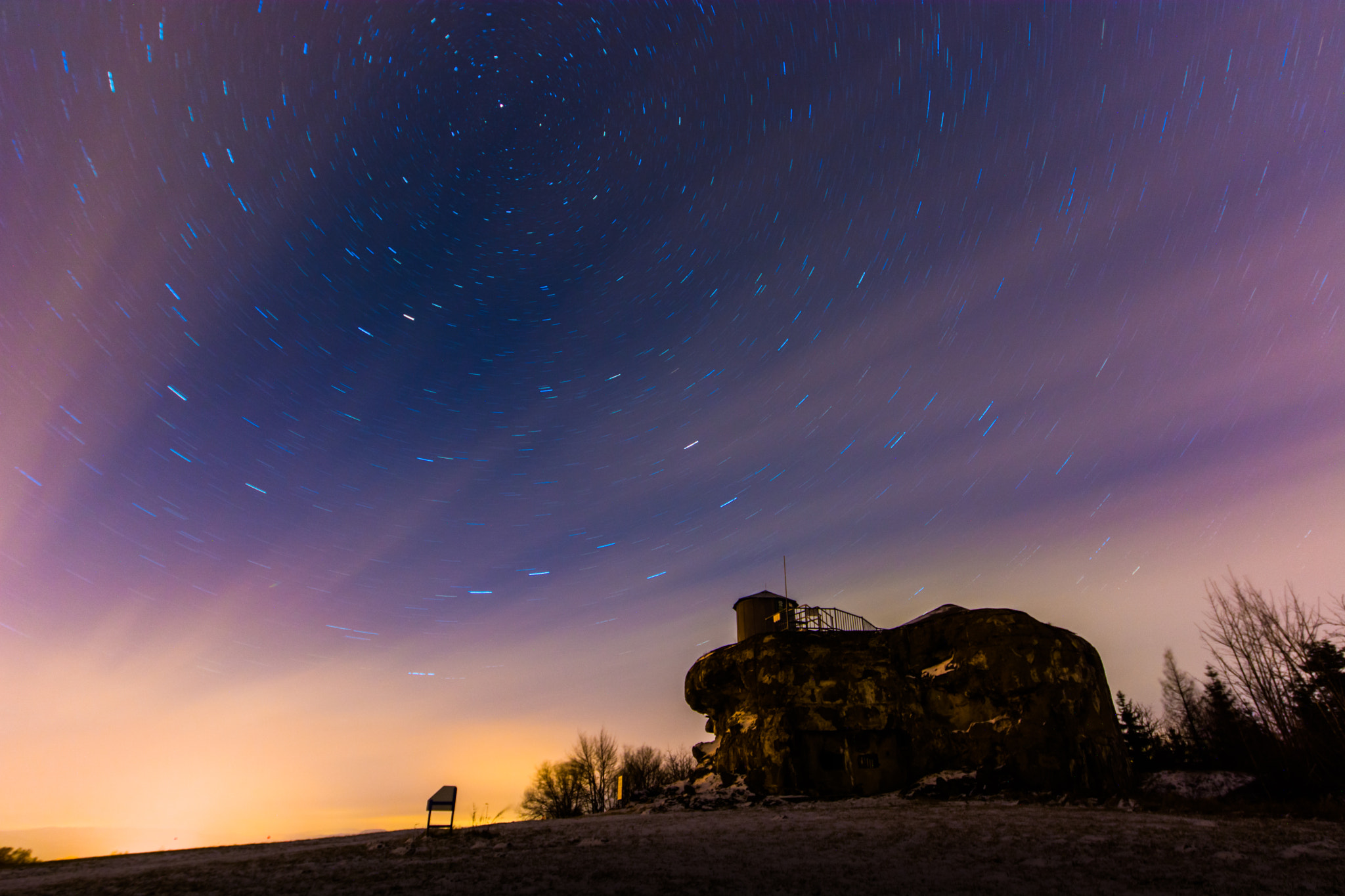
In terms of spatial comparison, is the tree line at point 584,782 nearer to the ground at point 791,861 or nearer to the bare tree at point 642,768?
the bare tree at point 642,768

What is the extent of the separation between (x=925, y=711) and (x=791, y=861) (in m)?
19.5

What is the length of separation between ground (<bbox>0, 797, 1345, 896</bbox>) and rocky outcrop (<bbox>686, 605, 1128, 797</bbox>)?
642cm

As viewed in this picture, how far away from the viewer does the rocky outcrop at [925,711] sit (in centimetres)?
2628

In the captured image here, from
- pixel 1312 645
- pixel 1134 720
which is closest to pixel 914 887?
pixel 1312 645

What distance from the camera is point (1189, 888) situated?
34.6 feet

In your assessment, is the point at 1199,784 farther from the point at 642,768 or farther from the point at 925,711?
the point at 642,768

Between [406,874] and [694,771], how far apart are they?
77.2ft

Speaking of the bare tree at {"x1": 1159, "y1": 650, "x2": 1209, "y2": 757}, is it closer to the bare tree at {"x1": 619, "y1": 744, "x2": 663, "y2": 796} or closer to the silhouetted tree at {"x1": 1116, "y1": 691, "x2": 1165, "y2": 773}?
the silhouetted tree at {"x1": 1116, "y1": 691, "x2": 1165, "y2": 773}

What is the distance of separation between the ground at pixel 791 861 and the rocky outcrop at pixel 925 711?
6.42m

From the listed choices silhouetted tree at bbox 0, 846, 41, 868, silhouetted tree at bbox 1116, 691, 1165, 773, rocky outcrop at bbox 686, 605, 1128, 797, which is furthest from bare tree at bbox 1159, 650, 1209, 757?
silhouetted tree at bbox 0, 846, 41, 868

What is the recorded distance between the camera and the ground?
1107 cm

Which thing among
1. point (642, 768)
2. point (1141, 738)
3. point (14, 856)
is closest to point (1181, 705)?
point (1141, 738)

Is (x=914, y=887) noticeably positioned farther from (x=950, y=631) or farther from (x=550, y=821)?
(x=950, y=631)

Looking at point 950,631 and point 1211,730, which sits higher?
point 950,631
